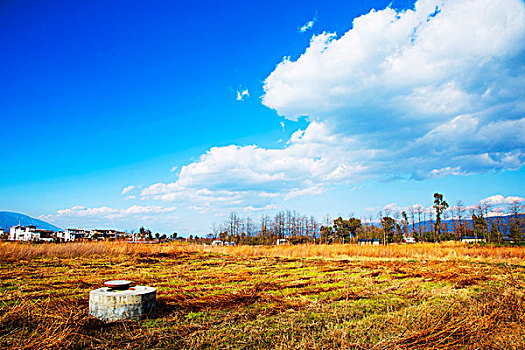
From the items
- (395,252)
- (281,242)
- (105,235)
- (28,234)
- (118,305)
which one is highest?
(118,305)

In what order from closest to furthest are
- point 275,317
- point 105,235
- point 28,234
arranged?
point 275,317, point 105,235, point 28,234

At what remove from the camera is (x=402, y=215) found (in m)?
62.4

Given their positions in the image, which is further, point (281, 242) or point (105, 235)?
point (105, 235)

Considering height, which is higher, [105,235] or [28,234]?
[28,234]

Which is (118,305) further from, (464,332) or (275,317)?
(464,332)

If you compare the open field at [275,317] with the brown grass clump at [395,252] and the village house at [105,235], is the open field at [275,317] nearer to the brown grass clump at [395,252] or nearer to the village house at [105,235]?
the brown grass clump at [395,252]

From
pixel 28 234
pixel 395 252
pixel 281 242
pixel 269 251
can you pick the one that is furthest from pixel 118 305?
pixel 28 234

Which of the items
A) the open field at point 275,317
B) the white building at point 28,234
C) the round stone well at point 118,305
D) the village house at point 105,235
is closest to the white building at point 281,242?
the village house at point 105,235

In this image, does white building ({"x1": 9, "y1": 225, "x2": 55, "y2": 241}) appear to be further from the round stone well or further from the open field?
the round stone well

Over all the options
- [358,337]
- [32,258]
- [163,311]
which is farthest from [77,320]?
[32,258]

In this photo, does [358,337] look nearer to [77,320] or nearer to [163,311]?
[163,311]

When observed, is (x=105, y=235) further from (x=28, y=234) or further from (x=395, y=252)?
(x=395, y=252)

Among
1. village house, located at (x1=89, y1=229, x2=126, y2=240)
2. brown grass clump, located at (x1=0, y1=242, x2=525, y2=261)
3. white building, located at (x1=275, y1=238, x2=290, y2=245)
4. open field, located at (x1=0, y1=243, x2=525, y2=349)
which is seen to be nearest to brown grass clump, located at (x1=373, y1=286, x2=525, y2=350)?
open field, located at (x1=0, y1=243, x2=525, y2=349)

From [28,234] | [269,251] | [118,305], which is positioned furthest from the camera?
[28,234]
